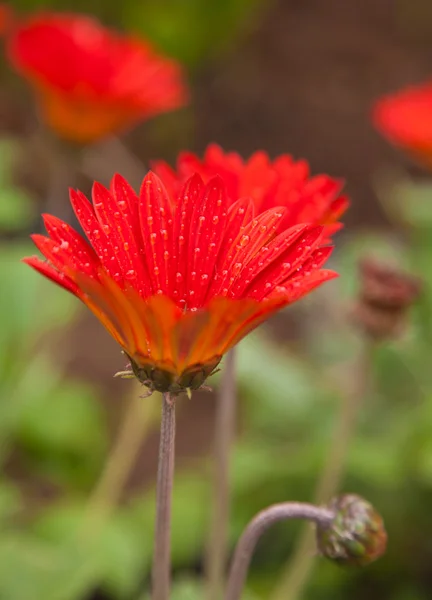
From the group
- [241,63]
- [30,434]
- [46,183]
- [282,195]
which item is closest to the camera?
[282,195]

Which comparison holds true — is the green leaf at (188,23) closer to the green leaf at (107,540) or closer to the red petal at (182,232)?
the green leaf at (107,540)

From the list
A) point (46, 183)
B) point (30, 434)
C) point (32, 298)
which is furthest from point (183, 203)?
point (46, 183)

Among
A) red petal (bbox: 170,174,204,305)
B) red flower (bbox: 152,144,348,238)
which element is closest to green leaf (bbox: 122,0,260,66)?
red flower (bbox: 152,144,348,238)

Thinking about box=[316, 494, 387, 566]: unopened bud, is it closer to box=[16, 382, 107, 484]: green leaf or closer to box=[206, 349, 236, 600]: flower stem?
box=[206, 349, 236, 600]: flower stem

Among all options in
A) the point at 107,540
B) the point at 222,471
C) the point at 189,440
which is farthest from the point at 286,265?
the point at 189,440

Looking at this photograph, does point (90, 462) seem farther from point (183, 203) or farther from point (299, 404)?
point (183, 203)

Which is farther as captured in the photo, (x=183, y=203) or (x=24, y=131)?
(x=24, y=131)

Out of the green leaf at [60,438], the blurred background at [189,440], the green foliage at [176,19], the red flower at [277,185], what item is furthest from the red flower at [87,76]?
the green foliage at [176,19]
